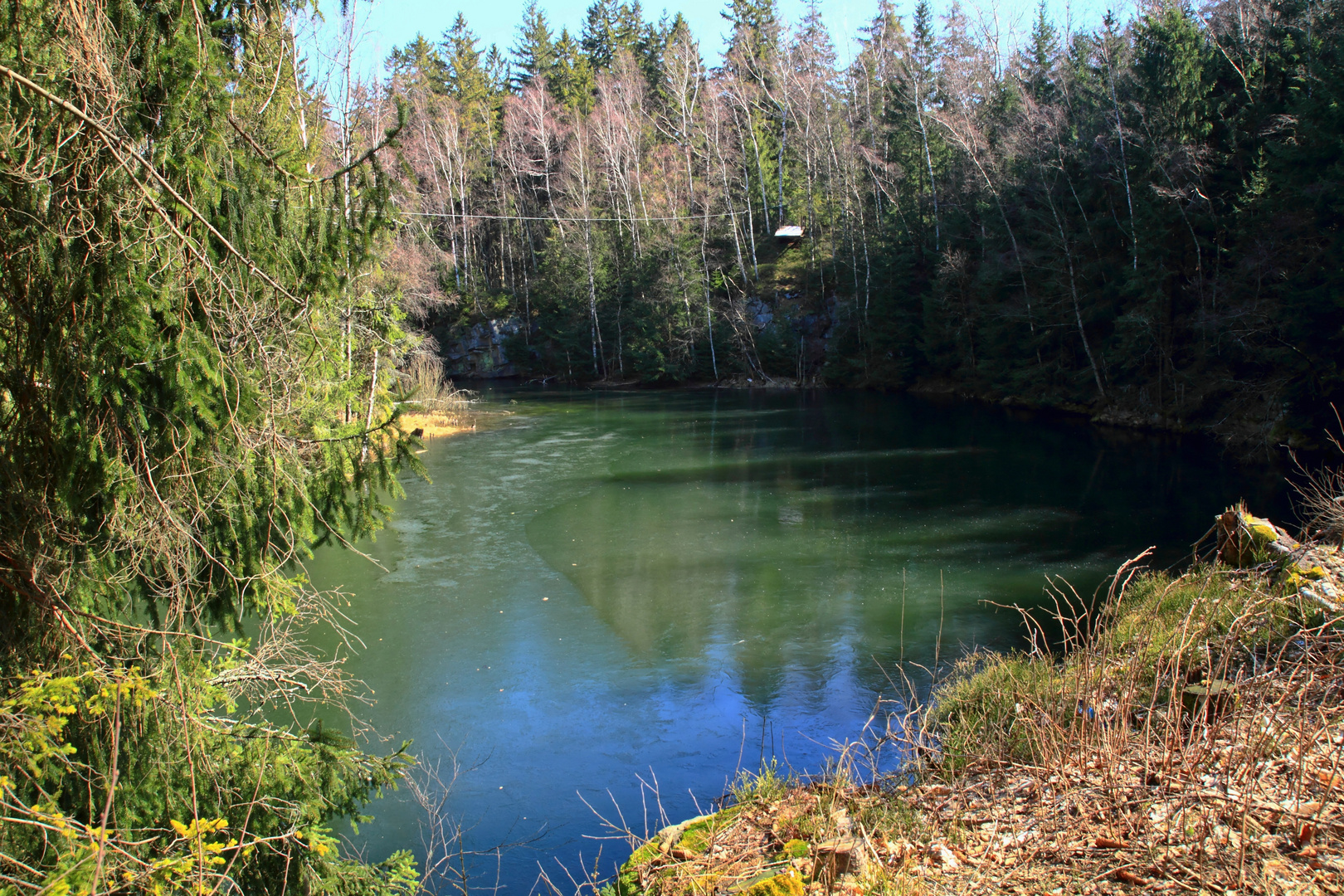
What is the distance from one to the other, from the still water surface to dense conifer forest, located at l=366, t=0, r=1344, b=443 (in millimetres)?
3811

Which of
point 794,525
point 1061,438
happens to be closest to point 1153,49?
point 1061,438

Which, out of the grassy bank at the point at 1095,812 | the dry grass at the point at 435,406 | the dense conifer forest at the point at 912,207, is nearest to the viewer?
the grassy bank at the point at 1095,812

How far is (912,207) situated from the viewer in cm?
3506

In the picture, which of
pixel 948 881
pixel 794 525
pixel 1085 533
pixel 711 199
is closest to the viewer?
pixel 948 881

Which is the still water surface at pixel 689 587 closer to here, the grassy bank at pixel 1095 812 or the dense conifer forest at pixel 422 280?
the dense conifer forest at pixel 422 280

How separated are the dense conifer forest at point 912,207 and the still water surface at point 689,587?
12.5ft

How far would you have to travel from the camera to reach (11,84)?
343 centimetres

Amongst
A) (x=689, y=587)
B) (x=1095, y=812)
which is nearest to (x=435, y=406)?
(x=689, y=587)

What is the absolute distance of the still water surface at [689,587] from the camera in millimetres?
7289

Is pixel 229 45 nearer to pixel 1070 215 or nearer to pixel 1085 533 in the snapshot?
pixel 1085 533

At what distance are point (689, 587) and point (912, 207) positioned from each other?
90.3 ft

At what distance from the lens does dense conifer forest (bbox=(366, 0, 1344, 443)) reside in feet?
63.1

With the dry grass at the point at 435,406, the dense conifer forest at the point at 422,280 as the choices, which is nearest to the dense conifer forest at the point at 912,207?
the dense conifer forest at the point at 422,280

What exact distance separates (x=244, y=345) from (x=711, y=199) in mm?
40061
